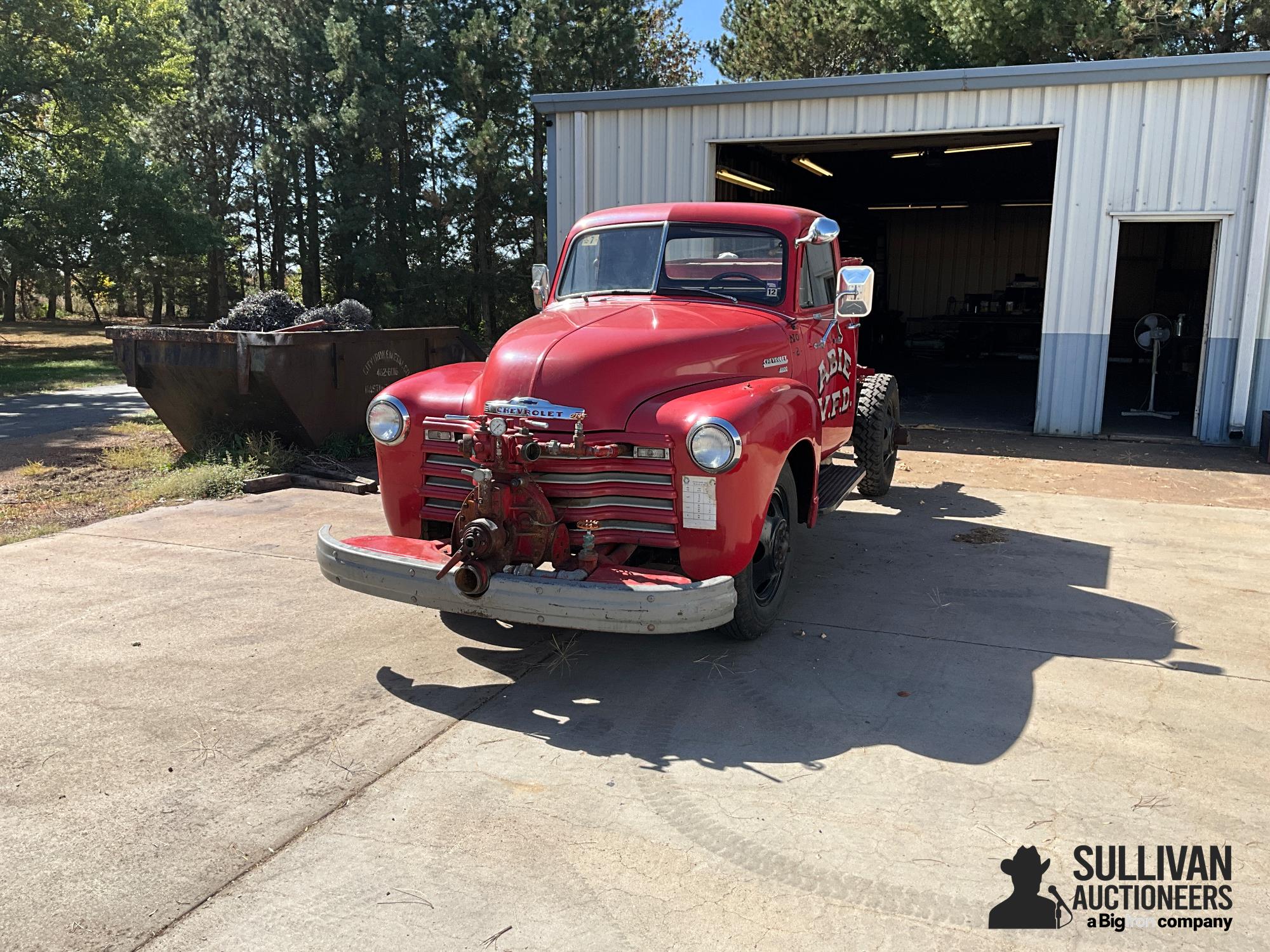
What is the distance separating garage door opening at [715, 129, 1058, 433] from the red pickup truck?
8.38 m

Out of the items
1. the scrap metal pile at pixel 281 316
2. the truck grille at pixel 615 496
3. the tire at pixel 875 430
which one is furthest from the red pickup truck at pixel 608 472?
the scrap metal pile at pixel 281 316

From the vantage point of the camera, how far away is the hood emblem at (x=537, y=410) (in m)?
4.37

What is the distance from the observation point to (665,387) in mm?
4668

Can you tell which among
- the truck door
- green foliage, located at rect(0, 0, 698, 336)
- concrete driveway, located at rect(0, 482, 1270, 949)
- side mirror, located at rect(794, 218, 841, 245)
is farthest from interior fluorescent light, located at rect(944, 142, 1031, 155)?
concrete driveway, located at rect(0, 482, 1270, 949)

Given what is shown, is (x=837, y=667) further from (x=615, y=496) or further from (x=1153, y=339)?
(x=1153, y=339)

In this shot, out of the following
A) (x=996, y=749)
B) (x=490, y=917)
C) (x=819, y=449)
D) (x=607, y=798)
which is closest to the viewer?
(x=490, y=917)

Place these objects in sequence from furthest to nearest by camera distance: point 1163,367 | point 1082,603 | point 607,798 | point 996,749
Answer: point 1163,367, point 1082,603, point 996,749, point 607,798

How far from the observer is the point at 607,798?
3.52 metres

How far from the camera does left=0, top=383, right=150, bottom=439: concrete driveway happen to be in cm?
1137

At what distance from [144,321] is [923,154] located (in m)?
26.8

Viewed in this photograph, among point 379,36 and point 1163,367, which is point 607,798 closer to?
point 1163,367

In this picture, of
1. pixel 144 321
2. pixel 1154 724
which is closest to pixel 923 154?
pixel 1154 724

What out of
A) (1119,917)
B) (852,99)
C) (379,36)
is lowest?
→ (1119,917)

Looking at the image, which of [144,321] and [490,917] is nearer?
[490,917]
